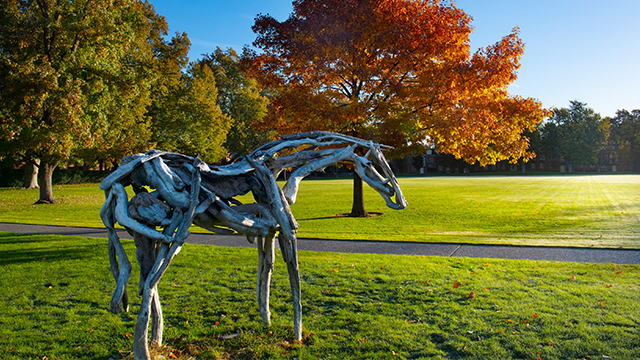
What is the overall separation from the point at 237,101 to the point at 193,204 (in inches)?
1767

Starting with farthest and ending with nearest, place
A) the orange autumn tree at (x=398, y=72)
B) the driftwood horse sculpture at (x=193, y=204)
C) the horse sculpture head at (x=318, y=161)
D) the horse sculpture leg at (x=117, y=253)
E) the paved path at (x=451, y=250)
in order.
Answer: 1. the orange autumn tree at (x=398, y=72)
2. the paved path at (x=451, y=250)
3. the horse sculpture head at (x=318, y=161)
4. the driftwood horse sculpture at (x=193, y=204)
5. the horse sculpture leg at (x=117, y=253)

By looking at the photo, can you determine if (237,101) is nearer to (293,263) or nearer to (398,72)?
(398,72)

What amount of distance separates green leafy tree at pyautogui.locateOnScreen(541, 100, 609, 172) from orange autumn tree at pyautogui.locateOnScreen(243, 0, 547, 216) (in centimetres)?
6761

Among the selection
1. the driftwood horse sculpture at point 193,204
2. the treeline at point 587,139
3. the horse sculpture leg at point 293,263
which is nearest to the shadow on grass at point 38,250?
the driftwood horse sculpture at point 193,204

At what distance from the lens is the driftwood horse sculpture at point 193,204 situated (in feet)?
11.7

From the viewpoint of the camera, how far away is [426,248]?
10.2 metres

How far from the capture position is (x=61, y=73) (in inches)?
682

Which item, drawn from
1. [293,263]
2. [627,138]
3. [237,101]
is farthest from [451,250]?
[627,138]

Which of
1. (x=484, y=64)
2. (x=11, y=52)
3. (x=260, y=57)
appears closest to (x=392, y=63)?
(x=484, y=64)

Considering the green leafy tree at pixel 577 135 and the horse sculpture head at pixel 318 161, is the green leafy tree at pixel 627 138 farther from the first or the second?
the horse sculpture head at pixel 318 161

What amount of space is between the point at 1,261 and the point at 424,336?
9087 mm

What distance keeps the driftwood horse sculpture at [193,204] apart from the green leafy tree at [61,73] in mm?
15483

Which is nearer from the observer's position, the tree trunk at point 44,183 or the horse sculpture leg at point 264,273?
the horse sculpture leg at point 264,273

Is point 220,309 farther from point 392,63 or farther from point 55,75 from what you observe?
point 55,75
